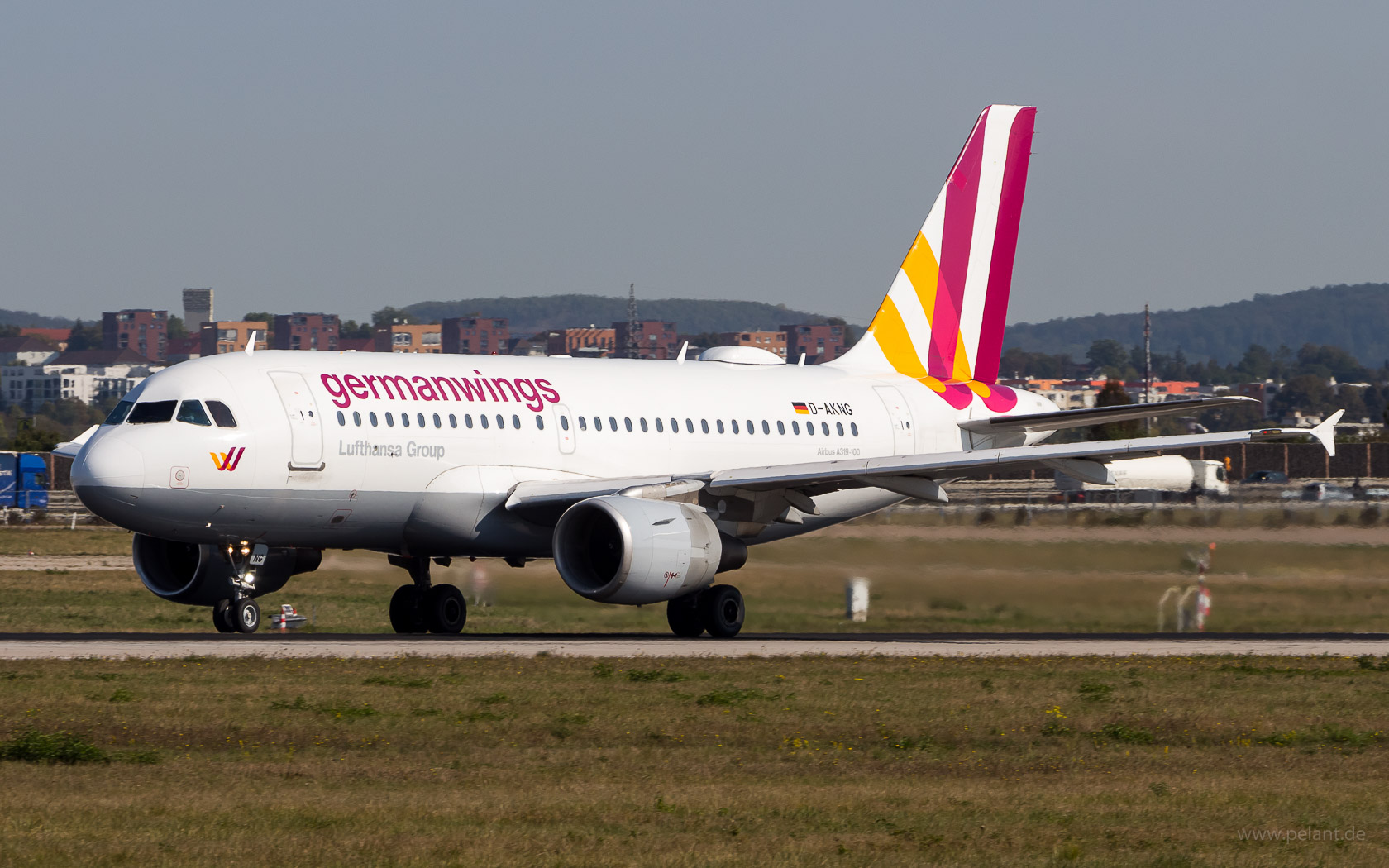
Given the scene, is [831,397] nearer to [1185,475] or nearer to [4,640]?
[4,640]

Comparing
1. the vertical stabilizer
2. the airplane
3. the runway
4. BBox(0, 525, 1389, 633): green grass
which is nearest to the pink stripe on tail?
the vertical stabilizer

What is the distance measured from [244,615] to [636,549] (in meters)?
6.17

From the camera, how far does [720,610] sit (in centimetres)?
3008

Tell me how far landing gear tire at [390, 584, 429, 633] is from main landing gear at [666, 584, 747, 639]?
4438 millimetres

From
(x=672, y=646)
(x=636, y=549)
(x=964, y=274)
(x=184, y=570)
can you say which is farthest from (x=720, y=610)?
(x=964, y=274)

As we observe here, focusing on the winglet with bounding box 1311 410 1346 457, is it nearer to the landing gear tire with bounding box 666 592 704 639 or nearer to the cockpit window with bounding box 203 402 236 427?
the landing gear tire with bounding box 666 592 704 639

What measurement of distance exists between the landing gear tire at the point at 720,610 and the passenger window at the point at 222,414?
784 cm

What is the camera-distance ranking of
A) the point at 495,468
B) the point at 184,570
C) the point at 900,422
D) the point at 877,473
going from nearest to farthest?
the point at 877,473 < the point at 495,468 < the point at 184,570 < the point at 900,422

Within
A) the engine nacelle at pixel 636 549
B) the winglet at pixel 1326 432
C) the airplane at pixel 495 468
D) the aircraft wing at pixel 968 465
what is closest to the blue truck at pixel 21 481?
the airplane at pixel 495 468

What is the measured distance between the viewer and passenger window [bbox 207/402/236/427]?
2722cm

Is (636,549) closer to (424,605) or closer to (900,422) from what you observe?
(424,605)

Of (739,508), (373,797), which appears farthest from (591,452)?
(373,797)

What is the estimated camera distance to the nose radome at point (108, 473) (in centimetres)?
2608

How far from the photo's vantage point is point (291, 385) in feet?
92.1
